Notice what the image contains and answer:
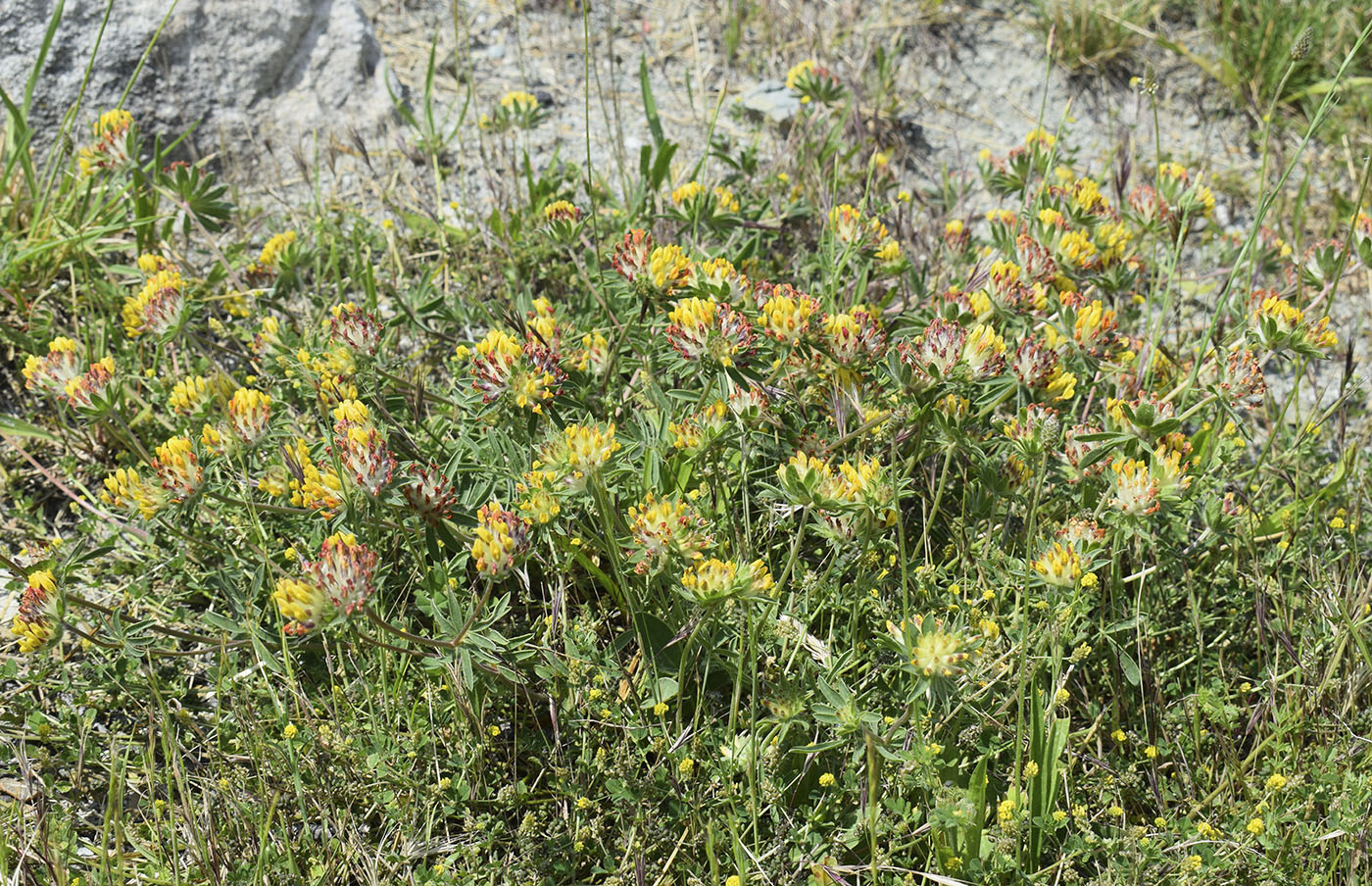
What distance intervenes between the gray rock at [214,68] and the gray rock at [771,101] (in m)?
1.71

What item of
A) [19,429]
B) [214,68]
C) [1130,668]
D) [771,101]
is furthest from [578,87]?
[1130,668]

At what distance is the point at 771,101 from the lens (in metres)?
4.92

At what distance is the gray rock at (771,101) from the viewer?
4844 millimetres

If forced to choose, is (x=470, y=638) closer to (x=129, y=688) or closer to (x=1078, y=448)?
(x=129, y=688)

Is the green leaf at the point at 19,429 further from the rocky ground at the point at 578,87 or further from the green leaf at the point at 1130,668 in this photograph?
the green leaf at the point at 1130,668

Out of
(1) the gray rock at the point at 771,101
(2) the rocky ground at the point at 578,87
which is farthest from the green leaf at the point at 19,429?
(1) the gray rock at the point at 771,101

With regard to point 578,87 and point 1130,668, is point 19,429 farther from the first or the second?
point 1130,668

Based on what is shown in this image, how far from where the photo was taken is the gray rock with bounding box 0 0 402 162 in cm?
434

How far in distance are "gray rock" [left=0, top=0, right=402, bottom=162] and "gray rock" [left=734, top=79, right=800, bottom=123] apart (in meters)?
1.71

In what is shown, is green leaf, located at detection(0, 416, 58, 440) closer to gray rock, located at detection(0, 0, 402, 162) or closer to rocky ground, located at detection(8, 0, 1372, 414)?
rocky ground, located at detection(8, 0, 1372, 414)

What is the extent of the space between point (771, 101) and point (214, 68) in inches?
101

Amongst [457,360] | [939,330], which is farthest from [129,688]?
[939,330]

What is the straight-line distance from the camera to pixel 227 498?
2.64 meters

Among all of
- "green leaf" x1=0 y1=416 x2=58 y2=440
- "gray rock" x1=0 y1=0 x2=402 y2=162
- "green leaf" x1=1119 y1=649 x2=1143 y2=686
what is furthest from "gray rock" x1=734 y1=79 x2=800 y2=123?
"green leaf" x1=0 y1=416 x2=58 y2=440
